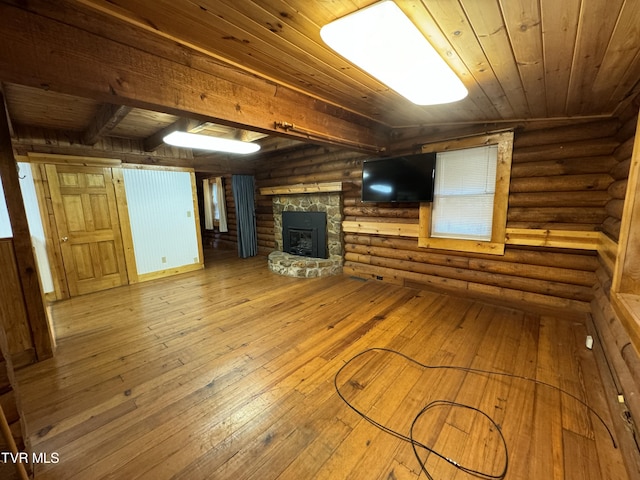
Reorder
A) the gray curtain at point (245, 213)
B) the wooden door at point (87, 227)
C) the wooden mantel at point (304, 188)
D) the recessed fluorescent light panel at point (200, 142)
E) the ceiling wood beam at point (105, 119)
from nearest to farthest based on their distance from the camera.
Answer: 1. the ceiling wood beam at point (105, 119)
2. the recessed fluorescent light panel at point (200, 142)
3. the wooden door at point (87, 227)
4. the wooden mantel at point (304, 188)
5. the gray curtain at point (245, 213)

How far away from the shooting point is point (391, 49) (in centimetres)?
128

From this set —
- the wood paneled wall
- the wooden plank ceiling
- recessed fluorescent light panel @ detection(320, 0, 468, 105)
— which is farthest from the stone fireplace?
recessed fluorescent light panel @ detection(320, 0, 468, 105)

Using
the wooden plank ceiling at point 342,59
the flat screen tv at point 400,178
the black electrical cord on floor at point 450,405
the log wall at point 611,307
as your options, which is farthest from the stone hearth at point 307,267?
the log wall at point 611,307

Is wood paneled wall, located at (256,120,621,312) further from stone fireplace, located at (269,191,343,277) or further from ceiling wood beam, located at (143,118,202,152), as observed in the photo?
ceiling wood beam, located at (143,118,202,152)

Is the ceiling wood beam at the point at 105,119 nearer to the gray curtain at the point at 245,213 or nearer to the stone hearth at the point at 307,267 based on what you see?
the gray curtain at the point at 245,213

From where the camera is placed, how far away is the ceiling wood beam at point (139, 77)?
1.16 meters

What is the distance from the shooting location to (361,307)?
11.2ft

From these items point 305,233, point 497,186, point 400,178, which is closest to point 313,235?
point 305,233

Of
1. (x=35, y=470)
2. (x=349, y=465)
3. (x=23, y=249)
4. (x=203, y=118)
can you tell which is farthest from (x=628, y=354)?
(x=23, y=249)

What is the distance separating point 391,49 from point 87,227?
5350 mm

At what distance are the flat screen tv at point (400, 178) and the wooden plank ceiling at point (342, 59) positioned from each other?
3.46 feet

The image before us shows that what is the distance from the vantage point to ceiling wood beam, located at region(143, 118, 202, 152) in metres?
3.16

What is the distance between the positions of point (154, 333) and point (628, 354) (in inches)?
162

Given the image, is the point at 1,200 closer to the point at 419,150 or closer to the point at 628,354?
the point at 419,150
